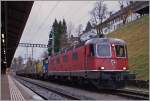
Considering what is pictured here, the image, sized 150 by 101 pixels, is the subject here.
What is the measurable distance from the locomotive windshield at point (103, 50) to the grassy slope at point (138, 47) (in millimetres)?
9111

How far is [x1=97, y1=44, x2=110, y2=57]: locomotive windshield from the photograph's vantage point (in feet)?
72.7

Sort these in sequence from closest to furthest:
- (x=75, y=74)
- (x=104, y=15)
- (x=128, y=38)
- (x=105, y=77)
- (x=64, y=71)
A: 1. (x=105, y=77)
2. (x=75, y=74)
3. (x=64, y=71)
4. (x=128, y=38)
5. (x=104, y=15)

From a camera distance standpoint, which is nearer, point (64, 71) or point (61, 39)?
point (64, 71)

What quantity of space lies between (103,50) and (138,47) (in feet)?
82.8

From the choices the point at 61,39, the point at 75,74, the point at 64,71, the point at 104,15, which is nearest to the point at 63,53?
the point at 64,71

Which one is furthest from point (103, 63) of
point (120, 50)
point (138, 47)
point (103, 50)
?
point (138, 47)

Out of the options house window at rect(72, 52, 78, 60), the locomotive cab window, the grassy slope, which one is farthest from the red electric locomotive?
the grassy slope

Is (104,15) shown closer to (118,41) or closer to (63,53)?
(63,53)

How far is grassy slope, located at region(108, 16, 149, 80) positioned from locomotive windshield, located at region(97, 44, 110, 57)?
29.9ft

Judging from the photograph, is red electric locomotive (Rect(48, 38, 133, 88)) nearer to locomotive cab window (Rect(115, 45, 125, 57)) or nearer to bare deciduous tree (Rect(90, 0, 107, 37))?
A: locomotive cab window (Rect(115, 45, 125, 57))

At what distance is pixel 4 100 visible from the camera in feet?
53.2

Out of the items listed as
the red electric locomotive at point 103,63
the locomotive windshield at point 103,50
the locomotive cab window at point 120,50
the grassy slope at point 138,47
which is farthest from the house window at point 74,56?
the grassy slope at point 138,47

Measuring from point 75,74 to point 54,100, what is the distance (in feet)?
26.6

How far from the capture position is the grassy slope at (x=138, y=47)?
35.3 metres
